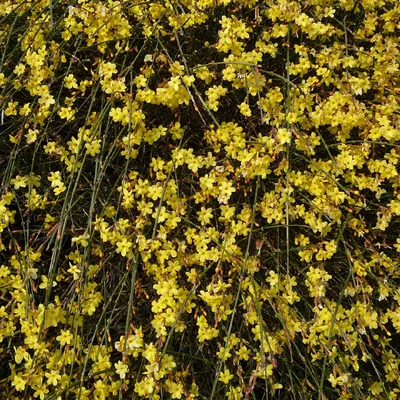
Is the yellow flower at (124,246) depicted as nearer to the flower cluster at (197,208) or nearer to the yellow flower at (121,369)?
the flower cluster at (197,208)

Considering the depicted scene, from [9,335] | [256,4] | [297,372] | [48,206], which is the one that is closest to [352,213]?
[297,372]

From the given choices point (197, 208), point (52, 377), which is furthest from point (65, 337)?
point (197, 208)

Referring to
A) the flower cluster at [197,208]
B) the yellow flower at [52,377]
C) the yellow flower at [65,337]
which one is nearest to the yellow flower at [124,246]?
the flower cluster at [197,208]

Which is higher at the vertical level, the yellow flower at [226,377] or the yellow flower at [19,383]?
the yellow flower at [19,383]

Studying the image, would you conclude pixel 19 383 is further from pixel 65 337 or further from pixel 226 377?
pixel 226 377

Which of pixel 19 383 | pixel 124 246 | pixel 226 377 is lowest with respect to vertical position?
pixel 226 377

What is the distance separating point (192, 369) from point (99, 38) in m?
1.17

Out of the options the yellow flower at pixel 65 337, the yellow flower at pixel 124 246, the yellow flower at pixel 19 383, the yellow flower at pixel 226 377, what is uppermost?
the yellow flower at pixel 124 246

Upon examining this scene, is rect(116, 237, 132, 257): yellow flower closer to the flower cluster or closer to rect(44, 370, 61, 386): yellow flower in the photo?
the flower cluster

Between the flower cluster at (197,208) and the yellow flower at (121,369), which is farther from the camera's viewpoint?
the flower cluster at (197,208)

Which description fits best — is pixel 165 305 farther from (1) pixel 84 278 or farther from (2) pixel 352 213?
(2) pixel 352 213

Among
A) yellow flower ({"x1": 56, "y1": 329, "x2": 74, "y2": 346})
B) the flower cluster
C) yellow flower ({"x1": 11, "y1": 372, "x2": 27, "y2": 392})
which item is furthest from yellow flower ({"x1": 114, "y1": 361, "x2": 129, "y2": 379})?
yellow flower ({"x1": 11, "y1": 372, "x2": 27, "y2": 392})

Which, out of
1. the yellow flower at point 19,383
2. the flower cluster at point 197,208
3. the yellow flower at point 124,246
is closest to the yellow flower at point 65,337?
the flower cluster at point 197,208

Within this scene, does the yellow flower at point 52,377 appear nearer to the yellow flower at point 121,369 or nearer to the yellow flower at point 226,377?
the yellow flower at point 121,369
